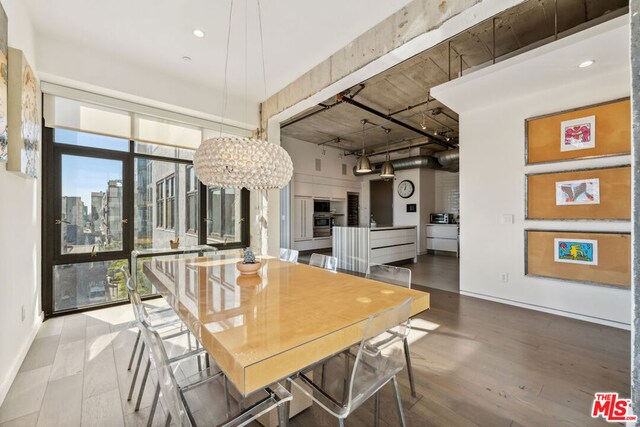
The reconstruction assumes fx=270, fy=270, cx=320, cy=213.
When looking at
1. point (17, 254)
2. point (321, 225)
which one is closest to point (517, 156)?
point (321, 225)

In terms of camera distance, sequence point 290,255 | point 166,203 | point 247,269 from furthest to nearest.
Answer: point 166,203 → point 290,255 → point 247,269

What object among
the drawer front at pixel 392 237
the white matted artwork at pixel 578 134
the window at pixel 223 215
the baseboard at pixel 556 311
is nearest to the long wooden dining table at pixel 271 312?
the window at pixel 223 215

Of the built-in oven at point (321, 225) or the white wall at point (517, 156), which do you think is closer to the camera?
the white wall at point (517, 156)

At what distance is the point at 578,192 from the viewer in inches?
125

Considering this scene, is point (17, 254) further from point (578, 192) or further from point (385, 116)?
point (578, 192)

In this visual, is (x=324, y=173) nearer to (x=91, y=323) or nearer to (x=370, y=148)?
(x=370, y=148)

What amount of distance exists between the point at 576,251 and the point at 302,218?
5.43m

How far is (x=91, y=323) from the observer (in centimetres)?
307

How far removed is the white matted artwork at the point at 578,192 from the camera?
10.0ft

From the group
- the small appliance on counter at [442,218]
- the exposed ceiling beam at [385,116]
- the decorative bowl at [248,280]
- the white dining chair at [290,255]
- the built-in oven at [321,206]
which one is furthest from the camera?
the built-in oven at [321,206]

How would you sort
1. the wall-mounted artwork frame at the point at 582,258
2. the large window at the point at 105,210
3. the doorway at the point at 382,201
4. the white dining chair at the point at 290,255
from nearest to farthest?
1. the wall-mounted artwork frame at the point at 582,258
2. the white dining chair at the point at 290,255
3. the large window at the point at 105,210
4. the doorway at the point at 382,201

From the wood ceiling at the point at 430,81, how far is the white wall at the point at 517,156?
0.23m

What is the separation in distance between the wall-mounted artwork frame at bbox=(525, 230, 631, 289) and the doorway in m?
5.47

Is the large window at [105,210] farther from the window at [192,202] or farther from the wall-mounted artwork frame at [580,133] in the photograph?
the wall-mounted artwork frame at [580,133]
